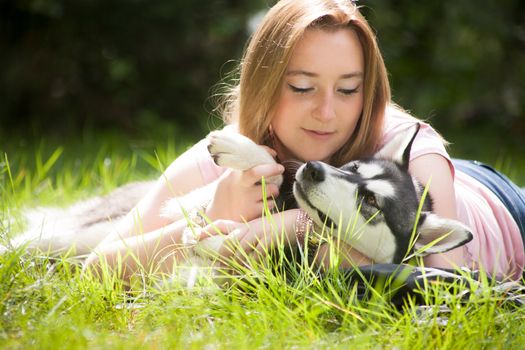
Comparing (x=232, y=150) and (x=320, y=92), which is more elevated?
(x=320, y=92)

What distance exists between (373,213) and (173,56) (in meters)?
4.72

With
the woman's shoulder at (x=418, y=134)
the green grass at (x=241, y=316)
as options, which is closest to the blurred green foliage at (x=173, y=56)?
the woman's shoulder at (x=418, y=134)

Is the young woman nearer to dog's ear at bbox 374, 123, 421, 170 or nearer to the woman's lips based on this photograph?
the woman's lips

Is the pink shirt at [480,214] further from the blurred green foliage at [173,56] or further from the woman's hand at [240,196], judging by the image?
the blurred green foliage at [173,56]

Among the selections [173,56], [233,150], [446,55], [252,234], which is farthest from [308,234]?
[173,56]

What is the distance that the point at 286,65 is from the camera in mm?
2443

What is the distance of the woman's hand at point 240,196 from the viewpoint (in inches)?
92.4

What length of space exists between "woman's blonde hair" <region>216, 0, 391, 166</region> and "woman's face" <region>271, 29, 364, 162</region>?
0.04 meters

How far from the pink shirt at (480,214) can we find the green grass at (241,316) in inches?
20.7

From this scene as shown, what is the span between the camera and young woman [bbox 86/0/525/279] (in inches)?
93.8

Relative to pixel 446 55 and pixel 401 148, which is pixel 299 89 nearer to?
pixel 401 148

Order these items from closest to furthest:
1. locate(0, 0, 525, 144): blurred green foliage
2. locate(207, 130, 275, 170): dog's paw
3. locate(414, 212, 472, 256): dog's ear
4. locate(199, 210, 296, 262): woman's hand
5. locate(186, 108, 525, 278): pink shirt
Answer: locate(414, 212, 472, 256): dog's ear → locate(199, 210, 296, 262): woman's hand → locate(207, 130, 275, 170): dog's paw → locate(186, 108, 525, 278): pink shirt → locate(0, 0, 525, 144): blurred green foliage

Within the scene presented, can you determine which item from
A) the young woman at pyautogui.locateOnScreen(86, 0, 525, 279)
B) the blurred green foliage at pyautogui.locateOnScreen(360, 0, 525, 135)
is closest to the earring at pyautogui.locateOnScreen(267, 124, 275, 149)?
the young woman at pyautogui.locateOnScreen(86, 0, 525, 279)

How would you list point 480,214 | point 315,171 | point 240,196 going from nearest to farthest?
point 315,171
point 240,196
point 480,214
